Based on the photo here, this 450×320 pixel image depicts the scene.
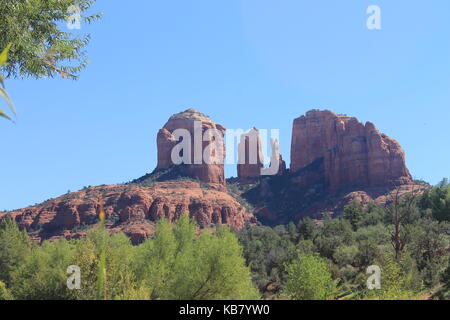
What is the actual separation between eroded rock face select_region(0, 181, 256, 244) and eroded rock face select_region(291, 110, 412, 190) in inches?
1143

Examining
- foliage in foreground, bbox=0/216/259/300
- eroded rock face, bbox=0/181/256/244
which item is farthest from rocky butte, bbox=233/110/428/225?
foliage in foreground, bbox=0/216/259/300

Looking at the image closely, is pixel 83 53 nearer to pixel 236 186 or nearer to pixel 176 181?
pixel 176 181

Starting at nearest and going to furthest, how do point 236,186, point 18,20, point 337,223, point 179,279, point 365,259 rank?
point 18,20 → point 179,279 → point 365,259 → point 337,223 → point 236,186

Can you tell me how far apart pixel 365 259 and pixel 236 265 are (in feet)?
84.5

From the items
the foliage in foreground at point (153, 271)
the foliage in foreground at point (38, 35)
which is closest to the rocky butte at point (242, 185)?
the foliage in foreground at point (153, 271)

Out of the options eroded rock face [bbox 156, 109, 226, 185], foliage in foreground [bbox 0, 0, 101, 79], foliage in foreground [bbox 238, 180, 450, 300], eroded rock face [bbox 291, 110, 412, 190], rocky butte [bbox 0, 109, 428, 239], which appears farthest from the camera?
eroded rock face [bbox 156, 109, 226, 185]

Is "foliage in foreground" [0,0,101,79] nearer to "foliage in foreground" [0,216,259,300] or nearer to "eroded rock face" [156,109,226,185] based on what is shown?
"foliage in foreground" [0,216,259,300]

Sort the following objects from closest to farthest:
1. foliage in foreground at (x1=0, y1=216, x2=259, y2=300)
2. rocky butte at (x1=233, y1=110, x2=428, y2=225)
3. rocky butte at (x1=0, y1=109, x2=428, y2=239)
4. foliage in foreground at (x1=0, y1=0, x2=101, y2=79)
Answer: foliage in foreground at (x1=0, y1=0, x2=101, y2=79) < foliage in foreground at (x1=0, y1=216, x2=259, y2=300) < rocky butte at (x1=0, y1=109, x2=428, y2=239) < rocky butte at (x1=233, y1=110, x2=428, y2=225)

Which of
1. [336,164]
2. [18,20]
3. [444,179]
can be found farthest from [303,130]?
[18,20]

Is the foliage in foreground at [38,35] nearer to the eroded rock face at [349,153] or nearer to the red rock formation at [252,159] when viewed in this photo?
the eroded rock face at [349,153]

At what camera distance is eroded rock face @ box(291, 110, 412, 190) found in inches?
5089

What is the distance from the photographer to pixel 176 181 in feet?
440
